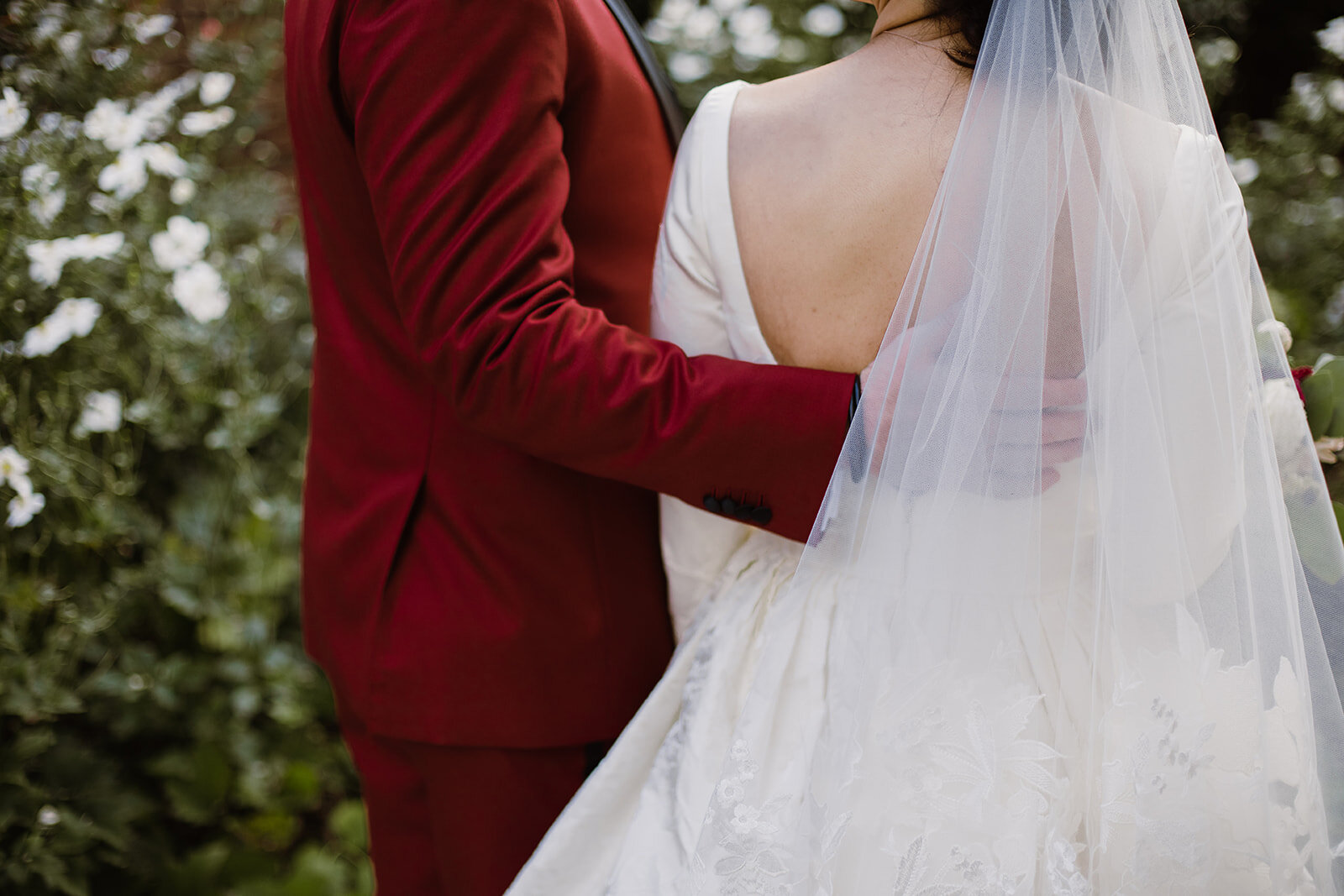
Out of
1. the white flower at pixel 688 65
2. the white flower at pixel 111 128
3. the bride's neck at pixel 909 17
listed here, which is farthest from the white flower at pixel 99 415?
the white flower at pixel 688 65

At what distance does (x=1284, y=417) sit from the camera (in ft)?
3.34

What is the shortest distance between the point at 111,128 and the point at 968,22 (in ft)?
6.87

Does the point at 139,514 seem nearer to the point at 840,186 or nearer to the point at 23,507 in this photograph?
the point at 23,507

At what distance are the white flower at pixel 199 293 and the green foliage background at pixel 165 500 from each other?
9 centimetres

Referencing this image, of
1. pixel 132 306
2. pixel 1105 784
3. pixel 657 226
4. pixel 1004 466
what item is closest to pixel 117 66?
pixel 132 306

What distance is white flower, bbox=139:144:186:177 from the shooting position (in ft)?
7.48

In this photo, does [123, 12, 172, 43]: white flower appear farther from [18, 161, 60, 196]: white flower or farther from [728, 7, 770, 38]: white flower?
[728, 7, 770, 38]: white flower

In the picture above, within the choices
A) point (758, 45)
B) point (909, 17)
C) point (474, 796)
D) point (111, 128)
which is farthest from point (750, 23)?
point (474, 796)

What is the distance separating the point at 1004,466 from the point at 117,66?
2.46 m

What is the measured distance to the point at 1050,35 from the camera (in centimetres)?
97

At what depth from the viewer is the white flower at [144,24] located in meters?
2.42

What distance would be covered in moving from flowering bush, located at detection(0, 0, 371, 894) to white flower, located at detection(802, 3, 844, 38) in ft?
6.36

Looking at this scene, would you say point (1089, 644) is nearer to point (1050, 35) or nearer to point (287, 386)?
point (1050, 35)

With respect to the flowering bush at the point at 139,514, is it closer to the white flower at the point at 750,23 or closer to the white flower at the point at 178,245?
the white flower at the point at 178,245
